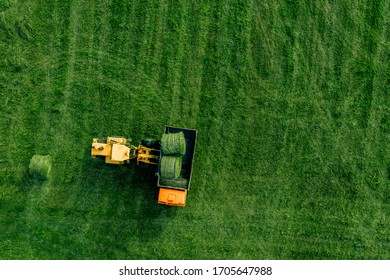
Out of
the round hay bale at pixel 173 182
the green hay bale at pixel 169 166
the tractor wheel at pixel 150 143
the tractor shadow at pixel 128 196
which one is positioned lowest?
the tractor shadow at pixel 128 196

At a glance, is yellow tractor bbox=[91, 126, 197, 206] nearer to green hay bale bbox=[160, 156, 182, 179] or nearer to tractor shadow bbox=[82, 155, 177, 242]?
green hay bale bbox=[160, 156, 182, 179]

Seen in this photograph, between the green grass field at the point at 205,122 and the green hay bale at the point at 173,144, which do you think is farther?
the green grass field at the point at 205,122

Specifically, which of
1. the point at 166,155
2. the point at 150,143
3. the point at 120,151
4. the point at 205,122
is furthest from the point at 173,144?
the point at 205,122

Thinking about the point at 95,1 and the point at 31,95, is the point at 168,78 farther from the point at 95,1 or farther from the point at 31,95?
the point at 31,95

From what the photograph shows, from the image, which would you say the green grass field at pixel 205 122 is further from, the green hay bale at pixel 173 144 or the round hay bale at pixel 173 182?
the green hay bale at pixel 173 144

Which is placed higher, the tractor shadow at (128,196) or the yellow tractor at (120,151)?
the yellow tractor at (120,151)

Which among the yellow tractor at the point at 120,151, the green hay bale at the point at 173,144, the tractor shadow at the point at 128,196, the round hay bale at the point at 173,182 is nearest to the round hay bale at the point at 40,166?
the tractor shadow at the point at 128,196

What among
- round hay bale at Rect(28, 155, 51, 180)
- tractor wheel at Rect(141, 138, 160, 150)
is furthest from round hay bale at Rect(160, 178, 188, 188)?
round hay bale at Rect(28, 155, 51, 180)
